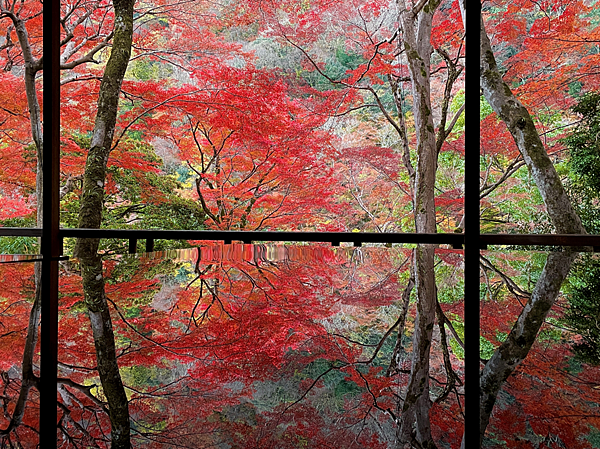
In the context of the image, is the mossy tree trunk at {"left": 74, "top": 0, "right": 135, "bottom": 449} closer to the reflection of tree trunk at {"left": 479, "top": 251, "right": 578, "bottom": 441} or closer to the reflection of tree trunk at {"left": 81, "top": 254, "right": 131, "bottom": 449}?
the reflection of tree trunk at {"left": 81, "top": 254, "right": 131, "bottom": 449}

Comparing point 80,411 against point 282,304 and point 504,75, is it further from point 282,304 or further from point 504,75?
point 504,75

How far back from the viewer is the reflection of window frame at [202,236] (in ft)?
4.09

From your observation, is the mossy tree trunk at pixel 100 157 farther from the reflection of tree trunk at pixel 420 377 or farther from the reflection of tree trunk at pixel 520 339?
the reflection of tree trunk at pixel 520 339

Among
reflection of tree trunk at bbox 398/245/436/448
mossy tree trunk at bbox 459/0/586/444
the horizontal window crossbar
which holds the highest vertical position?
mossy tree trunk at bbox 459/0/586/444

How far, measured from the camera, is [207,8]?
625 centimetres

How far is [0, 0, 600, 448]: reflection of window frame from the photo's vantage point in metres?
1.25

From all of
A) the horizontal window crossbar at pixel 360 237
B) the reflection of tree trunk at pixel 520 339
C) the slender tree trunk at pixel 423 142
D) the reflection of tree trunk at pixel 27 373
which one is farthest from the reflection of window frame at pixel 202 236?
the slender tree trunk at pixel 423 142

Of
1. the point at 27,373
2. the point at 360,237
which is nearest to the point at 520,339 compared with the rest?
the point at 360,237

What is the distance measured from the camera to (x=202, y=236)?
2199mm

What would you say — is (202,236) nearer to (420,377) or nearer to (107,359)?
(107,359)

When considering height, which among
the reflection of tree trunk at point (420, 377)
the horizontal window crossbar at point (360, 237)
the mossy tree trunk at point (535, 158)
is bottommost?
the reflection of tree trunk at point (420, 377)

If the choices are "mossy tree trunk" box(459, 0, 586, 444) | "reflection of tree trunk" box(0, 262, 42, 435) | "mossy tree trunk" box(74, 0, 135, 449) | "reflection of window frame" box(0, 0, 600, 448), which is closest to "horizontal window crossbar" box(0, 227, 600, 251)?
"reflection of window frame" box(0, 0, 600, 448)

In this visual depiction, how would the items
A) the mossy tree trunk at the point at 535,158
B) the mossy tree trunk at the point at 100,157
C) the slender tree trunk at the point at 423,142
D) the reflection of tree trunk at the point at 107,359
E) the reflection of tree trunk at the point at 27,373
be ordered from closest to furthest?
the reflection of tree trunk at the point at 27,373
the reflection of tree trunk at the point at 107,359
the slender tree trunk at the point at 423,142
the mossy tree trunk at the point at 100,157
the mossy tree trunk at the point at 535,158

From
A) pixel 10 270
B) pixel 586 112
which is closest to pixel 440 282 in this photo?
pixel 586 112
